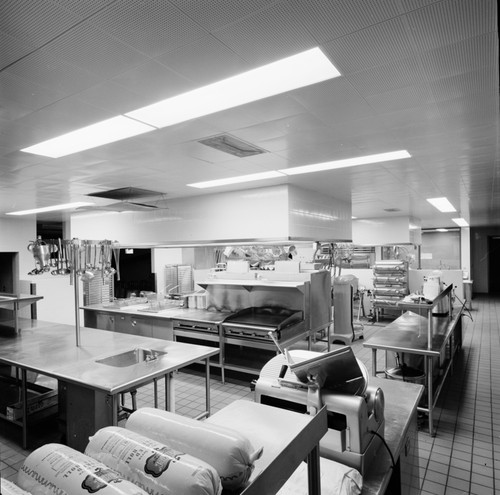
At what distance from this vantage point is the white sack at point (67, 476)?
2.56ft

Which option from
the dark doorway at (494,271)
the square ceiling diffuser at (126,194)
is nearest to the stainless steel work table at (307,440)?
the square ceiling diffuser at (126,194)

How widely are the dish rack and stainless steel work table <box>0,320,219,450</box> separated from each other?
6682 millimetres

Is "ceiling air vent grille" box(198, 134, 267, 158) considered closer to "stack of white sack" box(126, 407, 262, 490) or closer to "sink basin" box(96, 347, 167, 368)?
"sink basin" box(96, 347, 167, 368)

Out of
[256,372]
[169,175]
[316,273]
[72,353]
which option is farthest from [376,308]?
[72,353]

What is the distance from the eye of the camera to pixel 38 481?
87cm

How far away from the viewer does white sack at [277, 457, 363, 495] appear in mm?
1288

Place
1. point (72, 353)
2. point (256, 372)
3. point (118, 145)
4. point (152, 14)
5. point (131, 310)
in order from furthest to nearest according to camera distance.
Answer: point (131, 310)
point (256, 372)
point (72, 353)
point (118, 145)
point (152, 14)

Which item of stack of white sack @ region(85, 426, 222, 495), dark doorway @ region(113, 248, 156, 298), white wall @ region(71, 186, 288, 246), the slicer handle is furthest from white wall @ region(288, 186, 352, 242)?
dark doorway @ region(113, 248, 156, 298)

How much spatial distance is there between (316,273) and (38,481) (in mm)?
4757

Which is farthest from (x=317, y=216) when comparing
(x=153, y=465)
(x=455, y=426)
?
(x=153, y=465)

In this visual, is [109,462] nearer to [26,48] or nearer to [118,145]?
[26,48]

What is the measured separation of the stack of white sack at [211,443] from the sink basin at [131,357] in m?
2.12

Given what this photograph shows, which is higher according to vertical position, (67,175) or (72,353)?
(67,175)

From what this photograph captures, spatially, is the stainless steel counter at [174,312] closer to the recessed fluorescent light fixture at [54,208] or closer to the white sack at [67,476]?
the recessed fluorescent light fixture at [54,208]
